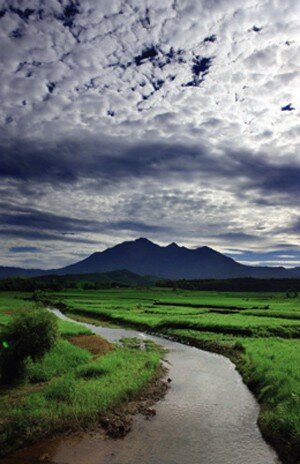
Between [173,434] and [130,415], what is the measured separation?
3.27 metres

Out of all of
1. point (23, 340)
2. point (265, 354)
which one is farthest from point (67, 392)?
point (265, 354)

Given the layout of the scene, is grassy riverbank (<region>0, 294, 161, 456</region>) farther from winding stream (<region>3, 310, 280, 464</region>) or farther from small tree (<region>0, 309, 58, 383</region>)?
winding stream (<region>3, 310, 280, 464</region>)

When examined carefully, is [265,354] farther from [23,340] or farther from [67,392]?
[23,340]

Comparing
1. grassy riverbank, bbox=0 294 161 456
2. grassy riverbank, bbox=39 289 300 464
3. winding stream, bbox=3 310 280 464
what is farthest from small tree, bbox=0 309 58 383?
grassy riverbank, bbox=39 289 300 464

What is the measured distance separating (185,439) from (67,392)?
753cm

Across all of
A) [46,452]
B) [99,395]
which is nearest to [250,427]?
[99,395]

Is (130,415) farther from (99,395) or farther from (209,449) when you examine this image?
(209,449)

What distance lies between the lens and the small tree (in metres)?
25.9

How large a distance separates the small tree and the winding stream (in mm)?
9441

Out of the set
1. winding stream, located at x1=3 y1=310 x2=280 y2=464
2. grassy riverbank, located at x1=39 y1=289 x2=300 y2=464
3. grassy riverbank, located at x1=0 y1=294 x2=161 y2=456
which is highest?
grassy riverbank, located at x1=39 y1=289 x2=300 y2=464

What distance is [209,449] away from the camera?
17.1 meters

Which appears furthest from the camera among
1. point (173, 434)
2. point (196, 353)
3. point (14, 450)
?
point (196, 353)

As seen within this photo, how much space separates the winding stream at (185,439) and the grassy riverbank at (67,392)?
113 cm

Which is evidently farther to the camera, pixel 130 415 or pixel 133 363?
pixel 133 363
